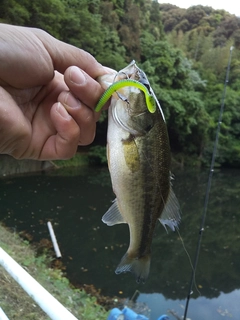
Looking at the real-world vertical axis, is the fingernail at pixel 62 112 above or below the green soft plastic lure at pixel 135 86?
below

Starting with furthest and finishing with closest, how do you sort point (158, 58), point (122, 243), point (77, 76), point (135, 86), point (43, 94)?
point (158, 58) → point (122, 243) → point (43, 94) → point (77, 76) → point (135, 86)

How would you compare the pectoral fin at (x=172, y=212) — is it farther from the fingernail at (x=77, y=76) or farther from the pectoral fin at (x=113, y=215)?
the fingernail at (x=77, y=76)

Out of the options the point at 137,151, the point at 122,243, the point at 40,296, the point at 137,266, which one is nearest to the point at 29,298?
the point at 40,296

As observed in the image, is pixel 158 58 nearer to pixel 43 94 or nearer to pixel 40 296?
pixel 43 94

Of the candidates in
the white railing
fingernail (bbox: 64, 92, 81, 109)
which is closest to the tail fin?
the white railing

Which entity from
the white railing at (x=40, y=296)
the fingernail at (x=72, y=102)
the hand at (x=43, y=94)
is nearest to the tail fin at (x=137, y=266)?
the white railing at (x=40, y=296)

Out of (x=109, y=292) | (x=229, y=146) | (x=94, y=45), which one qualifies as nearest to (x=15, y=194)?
(x=109, y=292)
